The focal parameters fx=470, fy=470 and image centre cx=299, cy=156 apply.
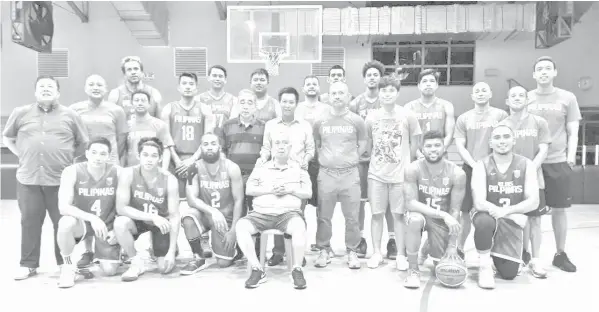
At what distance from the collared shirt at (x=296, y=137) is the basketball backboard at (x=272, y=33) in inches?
262

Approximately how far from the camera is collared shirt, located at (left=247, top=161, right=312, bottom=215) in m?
4.04

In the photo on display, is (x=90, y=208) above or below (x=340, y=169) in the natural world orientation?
below

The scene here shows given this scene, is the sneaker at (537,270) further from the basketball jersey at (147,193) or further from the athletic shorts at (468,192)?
the basketball jersey at (147,193)

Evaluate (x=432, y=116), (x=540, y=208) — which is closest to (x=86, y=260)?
(x=432, y=116)

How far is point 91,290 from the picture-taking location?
3.70m

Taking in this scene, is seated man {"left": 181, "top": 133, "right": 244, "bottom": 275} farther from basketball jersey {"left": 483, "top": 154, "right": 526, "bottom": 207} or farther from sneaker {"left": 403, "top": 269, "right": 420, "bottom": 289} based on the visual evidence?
basketball jersey {"left": 483, "top": 154, "right": 526, "bottom": 207}

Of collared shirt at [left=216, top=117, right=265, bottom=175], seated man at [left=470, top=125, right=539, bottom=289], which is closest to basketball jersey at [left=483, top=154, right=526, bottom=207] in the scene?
seated man at [left=470, top=125, right=539, bottom=289]

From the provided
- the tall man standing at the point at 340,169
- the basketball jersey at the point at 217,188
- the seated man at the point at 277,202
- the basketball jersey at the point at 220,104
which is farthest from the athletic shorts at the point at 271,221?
the basketball jersey at the point at 220,104

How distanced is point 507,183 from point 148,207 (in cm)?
310

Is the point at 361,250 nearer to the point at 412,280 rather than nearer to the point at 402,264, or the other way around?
the point at 402,264

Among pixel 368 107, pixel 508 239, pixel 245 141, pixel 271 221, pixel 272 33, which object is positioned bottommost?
pixel 508 239

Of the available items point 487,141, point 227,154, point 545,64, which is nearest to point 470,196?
point 487,141

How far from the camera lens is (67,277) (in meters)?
3.80

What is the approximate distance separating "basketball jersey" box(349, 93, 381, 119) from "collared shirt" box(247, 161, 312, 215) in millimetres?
1275
